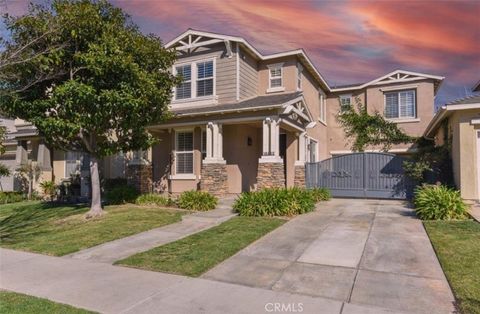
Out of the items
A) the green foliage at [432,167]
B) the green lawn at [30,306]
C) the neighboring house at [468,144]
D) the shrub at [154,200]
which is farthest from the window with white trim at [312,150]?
the green lawn at [30,306]

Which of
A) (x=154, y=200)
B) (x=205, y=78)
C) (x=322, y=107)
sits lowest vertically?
(x=154, y=200)

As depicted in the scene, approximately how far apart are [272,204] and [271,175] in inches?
103

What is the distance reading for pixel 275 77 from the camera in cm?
1797

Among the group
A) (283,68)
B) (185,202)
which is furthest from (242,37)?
(185,202)

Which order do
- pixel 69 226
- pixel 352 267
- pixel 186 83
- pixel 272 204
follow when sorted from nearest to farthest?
pixel 352 267 → pixel 69 226 → pixel 272 204 → pixel 186 83

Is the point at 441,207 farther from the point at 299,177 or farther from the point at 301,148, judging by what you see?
the point at 301,148

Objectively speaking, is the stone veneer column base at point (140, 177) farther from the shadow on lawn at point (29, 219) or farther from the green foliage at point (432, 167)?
the green foliage at point (432, 167)

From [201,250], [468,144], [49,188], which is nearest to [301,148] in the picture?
[468,144]

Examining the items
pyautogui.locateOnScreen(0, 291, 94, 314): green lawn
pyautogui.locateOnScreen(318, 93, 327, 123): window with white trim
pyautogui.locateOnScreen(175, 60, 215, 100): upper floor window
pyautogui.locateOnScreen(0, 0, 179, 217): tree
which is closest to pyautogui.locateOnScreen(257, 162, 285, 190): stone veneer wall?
pyautogui.locateOnScreen(0, 0, 179, 217): tree

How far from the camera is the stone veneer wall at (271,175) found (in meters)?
13.6

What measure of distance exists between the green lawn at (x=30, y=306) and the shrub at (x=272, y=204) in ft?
23.1

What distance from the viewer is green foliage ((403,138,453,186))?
1397 centimetres

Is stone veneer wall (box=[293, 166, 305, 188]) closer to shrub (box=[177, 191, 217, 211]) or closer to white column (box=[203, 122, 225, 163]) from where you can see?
white column (box=[203, 122, 225, 163])

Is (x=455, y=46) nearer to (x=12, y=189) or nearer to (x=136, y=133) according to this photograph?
(x=136, y=133)
